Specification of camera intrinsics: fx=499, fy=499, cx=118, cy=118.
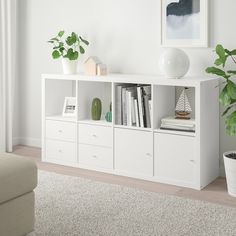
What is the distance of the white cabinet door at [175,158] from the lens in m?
3.89

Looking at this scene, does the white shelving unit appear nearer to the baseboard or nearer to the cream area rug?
the cream area rug

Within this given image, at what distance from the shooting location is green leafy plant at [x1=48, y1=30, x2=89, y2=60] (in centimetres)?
460

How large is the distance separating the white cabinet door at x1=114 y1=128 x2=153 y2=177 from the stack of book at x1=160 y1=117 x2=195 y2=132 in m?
0.15

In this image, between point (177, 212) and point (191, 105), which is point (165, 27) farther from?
point (177, 212)

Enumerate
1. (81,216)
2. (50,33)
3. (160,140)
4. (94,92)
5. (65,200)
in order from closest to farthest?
(81,216) < (65,200) < (160,140) < (94,92) < (50,33)

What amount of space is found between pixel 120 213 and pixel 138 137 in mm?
957

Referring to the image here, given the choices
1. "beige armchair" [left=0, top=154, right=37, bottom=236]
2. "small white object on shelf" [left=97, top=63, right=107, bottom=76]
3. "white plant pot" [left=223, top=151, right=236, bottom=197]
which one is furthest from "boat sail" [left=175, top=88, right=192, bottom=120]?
"beige armchair" [left=0, top=154, right=37, bottom=236]

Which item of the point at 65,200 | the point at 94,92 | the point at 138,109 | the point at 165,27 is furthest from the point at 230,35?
the point at 65,200

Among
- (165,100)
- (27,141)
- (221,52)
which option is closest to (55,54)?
(165,100)

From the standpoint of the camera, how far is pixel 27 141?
5.47m

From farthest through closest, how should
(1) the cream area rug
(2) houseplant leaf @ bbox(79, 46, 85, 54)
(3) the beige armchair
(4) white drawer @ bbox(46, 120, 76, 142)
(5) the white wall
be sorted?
(2) houseplant leaf @ bbox(79, 46, 85, 54)
(4) white drawer @ bbox(46, 120, 76, 142)
(5) the white wall
(1) the cream area rug
(3) the beige armchair

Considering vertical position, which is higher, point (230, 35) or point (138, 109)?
point (230, 35)

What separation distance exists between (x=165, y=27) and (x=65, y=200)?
1.76 m

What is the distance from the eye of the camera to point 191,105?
14.1 feet
